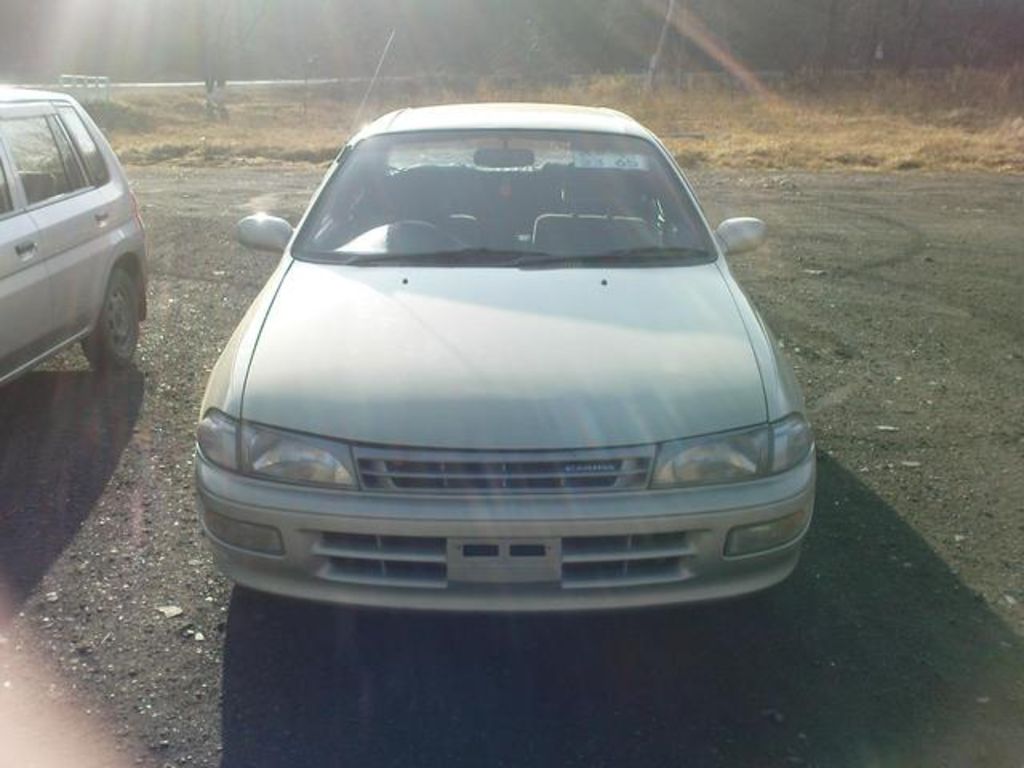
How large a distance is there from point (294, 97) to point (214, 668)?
3627 centimetres

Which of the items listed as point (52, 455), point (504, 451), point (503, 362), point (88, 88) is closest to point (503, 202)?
point (503, 362)

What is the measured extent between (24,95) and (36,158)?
0.42 meters

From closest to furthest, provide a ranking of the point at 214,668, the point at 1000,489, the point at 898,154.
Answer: the point at 214,668 < the point at 1000,489 < the point at 898,154

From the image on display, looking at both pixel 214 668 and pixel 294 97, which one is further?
pixel 294 97

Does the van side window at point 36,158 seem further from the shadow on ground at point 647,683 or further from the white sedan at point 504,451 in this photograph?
the shadow on ground at point 647,683

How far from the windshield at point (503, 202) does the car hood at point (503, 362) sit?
1.02 feet

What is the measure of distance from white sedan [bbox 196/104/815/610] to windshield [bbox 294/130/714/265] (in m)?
0.49

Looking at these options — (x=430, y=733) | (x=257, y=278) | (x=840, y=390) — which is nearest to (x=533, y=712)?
(x=430, y=733)

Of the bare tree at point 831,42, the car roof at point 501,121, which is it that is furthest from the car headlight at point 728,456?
the bare tree at point 831,42

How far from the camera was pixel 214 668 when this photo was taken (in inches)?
133

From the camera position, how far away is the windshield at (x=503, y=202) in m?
4.38

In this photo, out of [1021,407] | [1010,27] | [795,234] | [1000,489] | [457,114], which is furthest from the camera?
[1010,27]

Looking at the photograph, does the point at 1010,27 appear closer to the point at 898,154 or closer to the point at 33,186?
the point at 898,154

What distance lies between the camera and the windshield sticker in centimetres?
495
